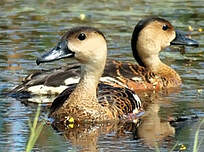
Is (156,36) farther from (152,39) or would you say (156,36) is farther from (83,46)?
(83,46)

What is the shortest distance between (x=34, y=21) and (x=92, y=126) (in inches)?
301

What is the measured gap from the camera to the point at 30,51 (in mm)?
14156

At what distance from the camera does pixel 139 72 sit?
1252cm

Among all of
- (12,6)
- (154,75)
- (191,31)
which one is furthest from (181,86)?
(12,6)

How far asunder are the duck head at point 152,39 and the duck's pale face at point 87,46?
3282mm

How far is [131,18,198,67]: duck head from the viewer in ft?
42.9

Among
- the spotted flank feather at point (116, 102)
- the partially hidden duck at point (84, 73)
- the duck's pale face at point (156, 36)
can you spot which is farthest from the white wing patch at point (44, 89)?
the duck's pale face at point (156, 36)

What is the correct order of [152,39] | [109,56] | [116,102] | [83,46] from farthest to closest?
[109,56] < [152,39] < [116,102] < [83,46]

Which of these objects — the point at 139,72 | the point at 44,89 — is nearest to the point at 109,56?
the point at 139,72

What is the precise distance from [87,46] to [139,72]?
283 centimetres

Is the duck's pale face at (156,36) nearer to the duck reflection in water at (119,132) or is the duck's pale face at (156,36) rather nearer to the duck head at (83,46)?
the duck reflection in water at (119,132)

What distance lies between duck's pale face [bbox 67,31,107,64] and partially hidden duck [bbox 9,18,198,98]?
1758 mm

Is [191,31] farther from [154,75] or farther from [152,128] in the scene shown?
[152,128]

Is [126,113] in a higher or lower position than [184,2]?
lower
